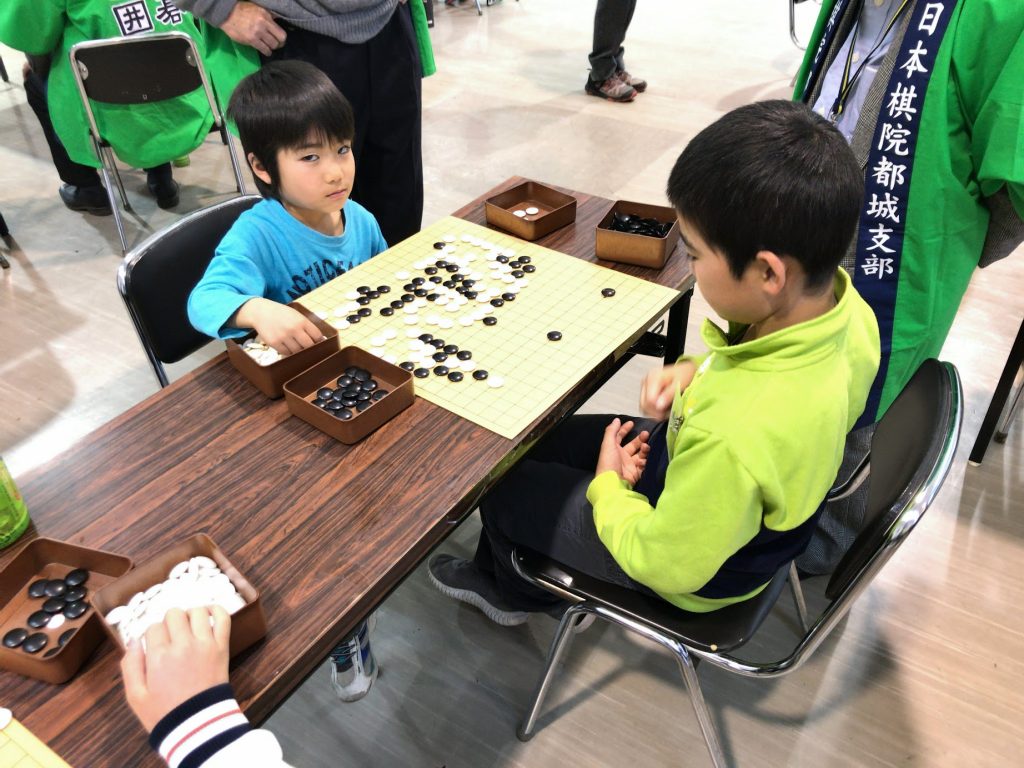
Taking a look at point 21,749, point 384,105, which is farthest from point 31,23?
point 21,749

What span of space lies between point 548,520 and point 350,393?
0.38 meters

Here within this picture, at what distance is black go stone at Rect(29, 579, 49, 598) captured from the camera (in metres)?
0.83

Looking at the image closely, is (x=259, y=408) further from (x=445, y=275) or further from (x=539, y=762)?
(x=539, y=762)

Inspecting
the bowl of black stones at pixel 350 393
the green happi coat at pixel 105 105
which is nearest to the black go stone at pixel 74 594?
the bowl of black stones at pixel 350 393

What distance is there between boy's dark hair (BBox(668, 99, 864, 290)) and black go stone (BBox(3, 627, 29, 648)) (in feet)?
2.83

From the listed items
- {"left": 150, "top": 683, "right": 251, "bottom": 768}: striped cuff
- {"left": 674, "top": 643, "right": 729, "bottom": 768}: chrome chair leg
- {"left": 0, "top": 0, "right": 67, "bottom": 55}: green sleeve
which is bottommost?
{"left": 674, "top": 643, "right": 729, "bottom": 768}: chrome chair leg

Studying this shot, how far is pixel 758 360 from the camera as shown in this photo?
899 millimetres

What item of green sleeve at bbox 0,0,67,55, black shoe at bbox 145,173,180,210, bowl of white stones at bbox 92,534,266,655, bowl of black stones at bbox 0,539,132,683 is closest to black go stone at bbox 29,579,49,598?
bowl of black stones at bbox 0,539,132,683

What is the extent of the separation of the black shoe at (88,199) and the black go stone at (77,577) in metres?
2.93

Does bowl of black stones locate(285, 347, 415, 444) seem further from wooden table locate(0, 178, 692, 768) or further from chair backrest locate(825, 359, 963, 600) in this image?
chair backrest locate(825, 359, 963, 600)

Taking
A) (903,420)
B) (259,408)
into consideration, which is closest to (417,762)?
(259,408)

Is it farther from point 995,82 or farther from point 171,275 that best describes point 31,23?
point 995,82

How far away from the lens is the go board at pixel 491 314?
115 centimetres

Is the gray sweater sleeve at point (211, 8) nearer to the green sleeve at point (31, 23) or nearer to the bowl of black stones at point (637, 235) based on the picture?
the bowl of black stones at point (637, 235)
